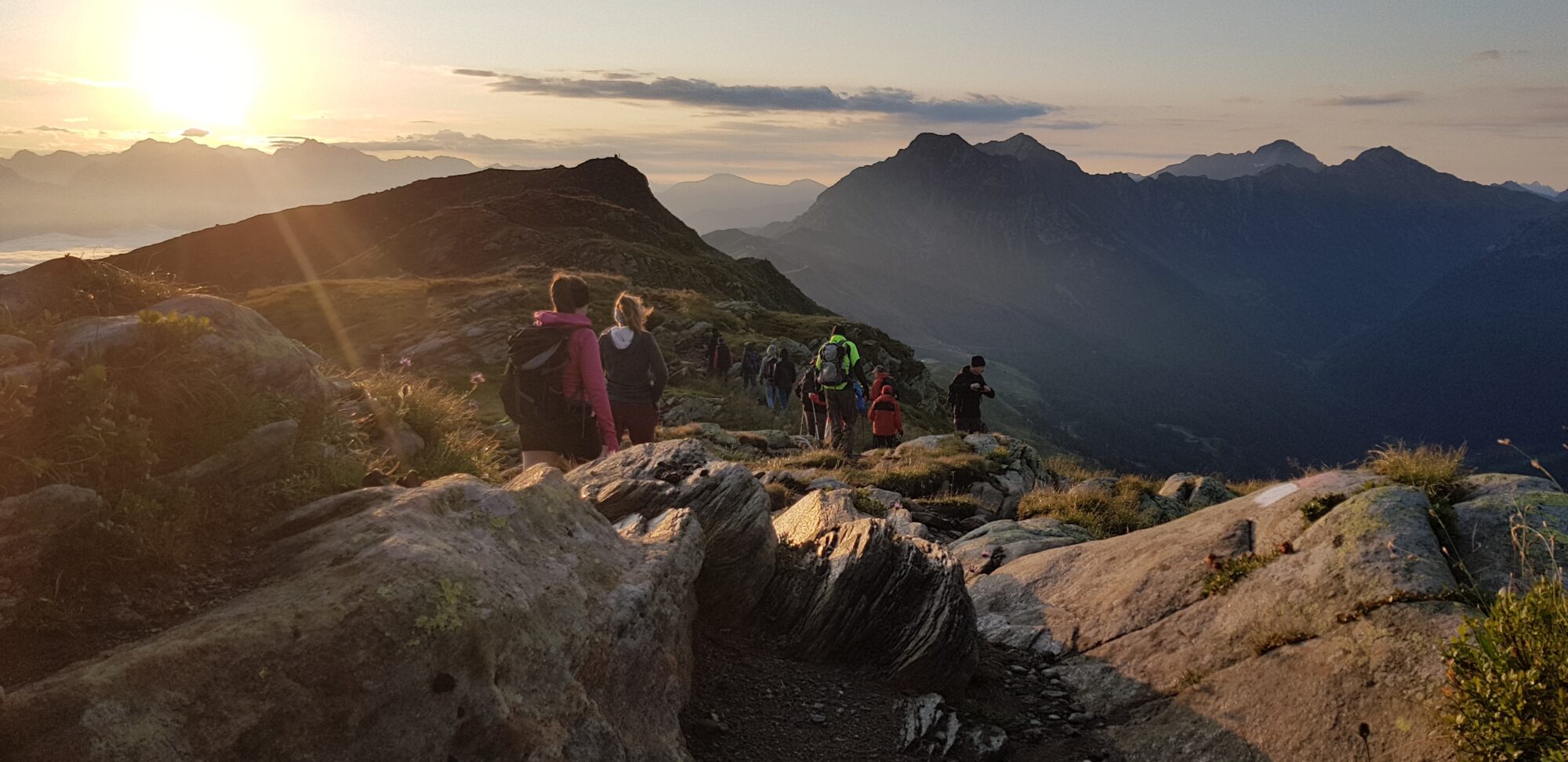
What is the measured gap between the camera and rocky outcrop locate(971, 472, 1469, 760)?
6723 mm

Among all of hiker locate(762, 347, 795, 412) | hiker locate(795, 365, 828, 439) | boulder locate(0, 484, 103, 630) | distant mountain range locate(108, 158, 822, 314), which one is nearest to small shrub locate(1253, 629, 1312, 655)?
boulder locate(0, 484, 103, 630)

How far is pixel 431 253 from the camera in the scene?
105500 millimetres

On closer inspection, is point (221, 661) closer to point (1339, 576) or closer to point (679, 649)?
point (679, 649)

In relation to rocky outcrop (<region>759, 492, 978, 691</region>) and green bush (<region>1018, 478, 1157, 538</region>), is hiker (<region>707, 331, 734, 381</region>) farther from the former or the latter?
rocky outcrop (<region>759, 492, 978, 691</region>)

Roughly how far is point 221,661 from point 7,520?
4.85 feet

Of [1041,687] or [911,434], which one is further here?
[911,434]

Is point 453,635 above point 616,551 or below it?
Result: above

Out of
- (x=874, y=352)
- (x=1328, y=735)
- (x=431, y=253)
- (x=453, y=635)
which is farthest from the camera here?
(x=431, y=253)

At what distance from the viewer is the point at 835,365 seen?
72.2ft

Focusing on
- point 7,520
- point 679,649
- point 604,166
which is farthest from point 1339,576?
point 604,166

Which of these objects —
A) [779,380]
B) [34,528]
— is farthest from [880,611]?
[779,380]

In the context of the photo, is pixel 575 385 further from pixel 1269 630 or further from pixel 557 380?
pixel 1269 630

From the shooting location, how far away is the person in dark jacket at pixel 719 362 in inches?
1607

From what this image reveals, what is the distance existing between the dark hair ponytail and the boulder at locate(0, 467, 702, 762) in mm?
3376
